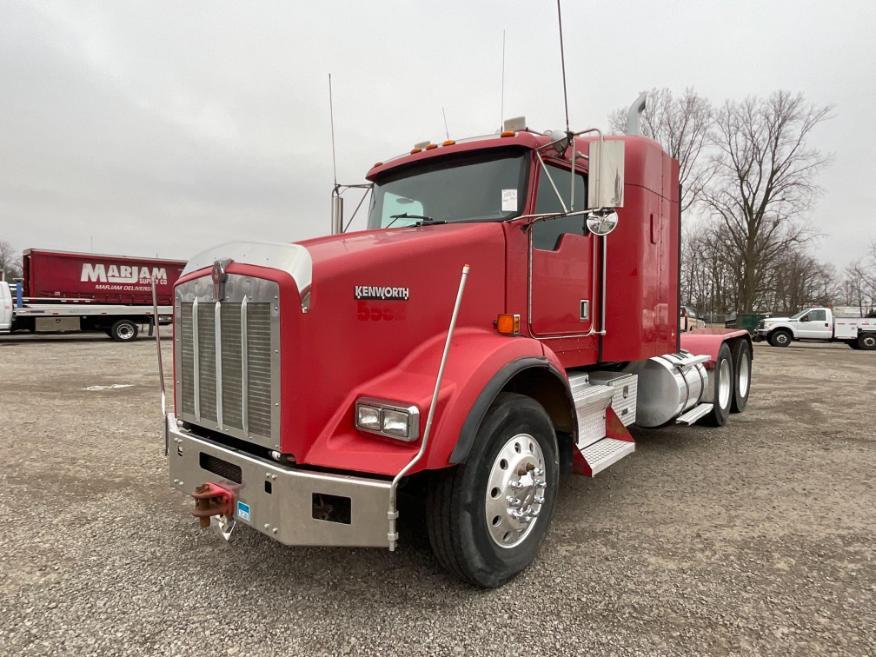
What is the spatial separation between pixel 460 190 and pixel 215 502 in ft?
7.64

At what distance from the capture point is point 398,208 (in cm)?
384

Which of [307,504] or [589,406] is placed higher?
[589,406]

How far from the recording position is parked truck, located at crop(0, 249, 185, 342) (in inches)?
752

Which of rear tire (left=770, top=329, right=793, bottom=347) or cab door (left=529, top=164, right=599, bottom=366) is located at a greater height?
cab door (left=529, top=164, right=599, bottom=366)

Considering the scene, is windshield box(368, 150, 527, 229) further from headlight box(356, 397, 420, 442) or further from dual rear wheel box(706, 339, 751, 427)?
dual rear wheel box(706, 339, 751, 427)

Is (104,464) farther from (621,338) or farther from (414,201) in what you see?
(621,338)

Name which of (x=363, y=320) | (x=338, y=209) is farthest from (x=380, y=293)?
(x=338, y=209)

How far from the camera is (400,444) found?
7.67 ft

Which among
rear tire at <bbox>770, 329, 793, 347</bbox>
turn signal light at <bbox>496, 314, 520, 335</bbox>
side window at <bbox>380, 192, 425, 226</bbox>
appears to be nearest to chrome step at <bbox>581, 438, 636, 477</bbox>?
turn signal light at <bbox>496, 314, 520, 335</bbox>

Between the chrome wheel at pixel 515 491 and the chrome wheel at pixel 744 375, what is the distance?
5685 mm

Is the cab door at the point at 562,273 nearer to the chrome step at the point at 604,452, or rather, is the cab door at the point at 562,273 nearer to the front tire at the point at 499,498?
the chrome step at the point at 604,452

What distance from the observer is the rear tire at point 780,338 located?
24.0 m

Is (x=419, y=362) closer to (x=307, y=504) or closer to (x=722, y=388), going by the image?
(x=307, y=504)

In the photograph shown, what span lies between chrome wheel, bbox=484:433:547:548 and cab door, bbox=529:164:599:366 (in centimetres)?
89
